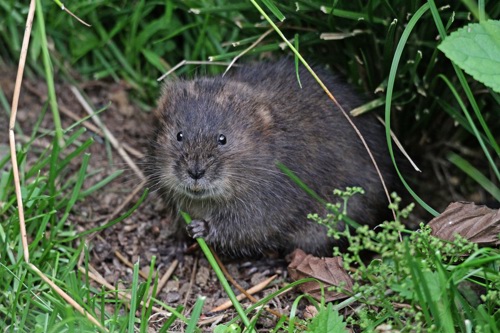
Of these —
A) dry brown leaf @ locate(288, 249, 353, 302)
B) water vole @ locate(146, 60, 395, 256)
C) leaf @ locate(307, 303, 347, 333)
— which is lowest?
dry brown leaf @ locate(288, 249, 353, 302)

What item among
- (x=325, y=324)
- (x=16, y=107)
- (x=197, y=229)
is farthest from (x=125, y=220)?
(x=325, y=324)

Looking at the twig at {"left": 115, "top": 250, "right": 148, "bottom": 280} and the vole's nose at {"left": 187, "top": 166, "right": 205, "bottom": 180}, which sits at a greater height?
the vole's nose at {"left": 187, "top": 166, "right": 205, "bottom": 180}

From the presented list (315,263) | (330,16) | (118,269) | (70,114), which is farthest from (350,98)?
(70,114)

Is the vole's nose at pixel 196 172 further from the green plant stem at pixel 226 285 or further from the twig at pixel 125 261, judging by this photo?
the twig at pixel 125 261

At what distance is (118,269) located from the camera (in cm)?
547

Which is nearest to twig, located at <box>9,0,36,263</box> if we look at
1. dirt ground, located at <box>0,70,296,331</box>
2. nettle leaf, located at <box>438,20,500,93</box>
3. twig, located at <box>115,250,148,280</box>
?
dirt ground, located at <box>0,70,296,331</box>

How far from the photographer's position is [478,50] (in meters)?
4.18

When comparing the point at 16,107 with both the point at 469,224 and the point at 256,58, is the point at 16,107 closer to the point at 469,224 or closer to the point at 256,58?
the point at 256,58

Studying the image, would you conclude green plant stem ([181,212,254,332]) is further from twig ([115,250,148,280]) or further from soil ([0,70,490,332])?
twig ([115,250,148,280])

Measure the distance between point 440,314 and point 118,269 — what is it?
249cm

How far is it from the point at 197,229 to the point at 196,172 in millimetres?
607

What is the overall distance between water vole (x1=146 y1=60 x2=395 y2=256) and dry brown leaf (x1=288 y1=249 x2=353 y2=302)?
0.31 metres

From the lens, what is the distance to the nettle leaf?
4.10 metres

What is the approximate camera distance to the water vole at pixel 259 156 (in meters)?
5.12
